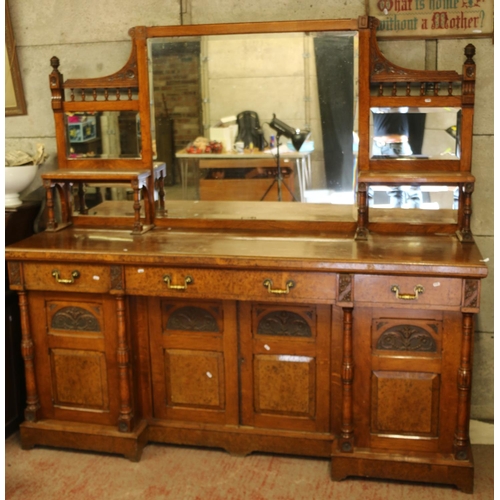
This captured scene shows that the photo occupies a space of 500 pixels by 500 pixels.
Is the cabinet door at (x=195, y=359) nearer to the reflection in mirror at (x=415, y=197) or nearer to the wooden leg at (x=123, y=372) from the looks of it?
the wooden leg at (x=123, y=372)

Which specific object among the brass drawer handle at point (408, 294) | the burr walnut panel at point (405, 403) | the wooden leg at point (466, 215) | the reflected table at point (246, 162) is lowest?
the burr walnut panel at point (405, 403)

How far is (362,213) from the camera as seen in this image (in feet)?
10.6

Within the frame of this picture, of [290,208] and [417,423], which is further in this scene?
[290,208]

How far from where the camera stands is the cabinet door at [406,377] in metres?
2.96

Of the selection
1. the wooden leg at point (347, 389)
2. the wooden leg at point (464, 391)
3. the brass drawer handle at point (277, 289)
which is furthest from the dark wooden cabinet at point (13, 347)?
the wooden leg at point (464, 391)

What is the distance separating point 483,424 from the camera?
350 centimetres

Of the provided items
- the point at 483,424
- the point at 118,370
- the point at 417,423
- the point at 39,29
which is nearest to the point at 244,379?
the point at 118,370

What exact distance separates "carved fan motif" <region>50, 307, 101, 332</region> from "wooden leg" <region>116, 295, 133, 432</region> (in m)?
0.14

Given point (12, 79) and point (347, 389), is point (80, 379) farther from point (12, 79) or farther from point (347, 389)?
point (12, 79)

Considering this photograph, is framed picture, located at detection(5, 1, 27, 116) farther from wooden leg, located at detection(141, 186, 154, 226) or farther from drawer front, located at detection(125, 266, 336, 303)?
drawer front, located at detection(125, 266, 336, 303)

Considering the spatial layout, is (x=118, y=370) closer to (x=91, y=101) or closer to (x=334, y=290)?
(x=334, y=290)

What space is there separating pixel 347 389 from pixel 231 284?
672mm

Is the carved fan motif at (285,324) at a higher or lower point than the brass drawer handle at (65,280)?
lower

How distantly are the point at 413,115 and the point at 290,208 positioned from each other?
71 centimetres
